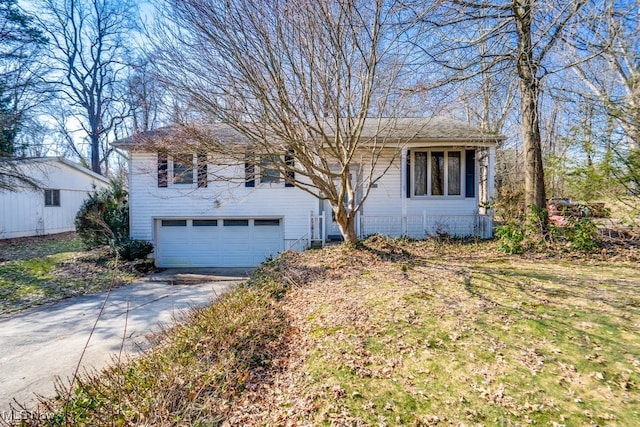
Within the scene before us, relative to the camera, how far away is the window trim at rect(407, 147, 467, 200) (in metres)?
11.8

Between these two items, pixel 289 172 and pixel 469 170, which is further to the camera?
pixel 469 170

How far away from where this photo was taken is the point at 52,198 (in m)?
→ 18.7

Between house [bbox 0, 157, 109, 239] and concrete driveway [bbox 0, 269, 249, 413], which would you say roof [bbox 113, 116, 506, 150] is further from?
house [bbox 0, 157, 109, 239]

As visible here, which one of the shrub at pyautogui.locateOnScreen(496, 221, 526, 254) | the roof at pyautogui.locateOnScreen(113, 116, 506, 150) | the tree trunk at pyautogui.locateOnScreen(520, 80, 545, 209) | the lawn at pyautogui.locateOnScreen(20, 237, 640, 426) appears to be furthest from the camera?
the tree trunk at pyautogui.locateOnScreen(520, 80, 545, 209)

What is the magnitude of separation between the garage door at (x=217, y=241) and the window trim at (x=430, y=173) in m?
5.17

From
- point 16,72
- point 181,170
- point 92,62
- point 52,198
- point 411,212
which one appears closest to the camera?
point 181,170

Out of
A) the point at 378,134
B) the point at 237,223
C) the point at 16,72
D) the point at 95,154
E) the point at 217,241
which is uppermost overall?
the point at 16,72

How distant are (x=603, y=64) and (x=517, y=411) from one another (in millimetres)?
9537

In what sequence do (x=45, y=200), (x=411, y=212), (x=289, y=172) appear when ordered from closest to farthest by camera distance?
(x=289, y=172)
(x=411, y=212)
(x=45, y=200)

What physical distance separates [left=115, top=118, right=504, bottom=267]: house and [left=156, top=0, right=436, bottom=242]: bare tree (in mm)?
4218

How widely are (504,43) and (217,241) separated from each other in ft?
35.4

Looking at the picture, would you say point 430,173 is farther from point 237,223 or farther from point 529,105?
point 237,223

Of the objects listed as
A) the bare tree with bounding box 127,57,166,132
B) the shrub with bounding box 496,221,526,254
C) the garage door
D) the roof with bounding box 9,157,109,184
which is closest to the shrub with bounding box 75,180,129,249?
the garage door

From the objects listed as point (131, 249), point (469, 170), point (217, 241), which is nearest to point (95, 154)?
point (131, 249)
